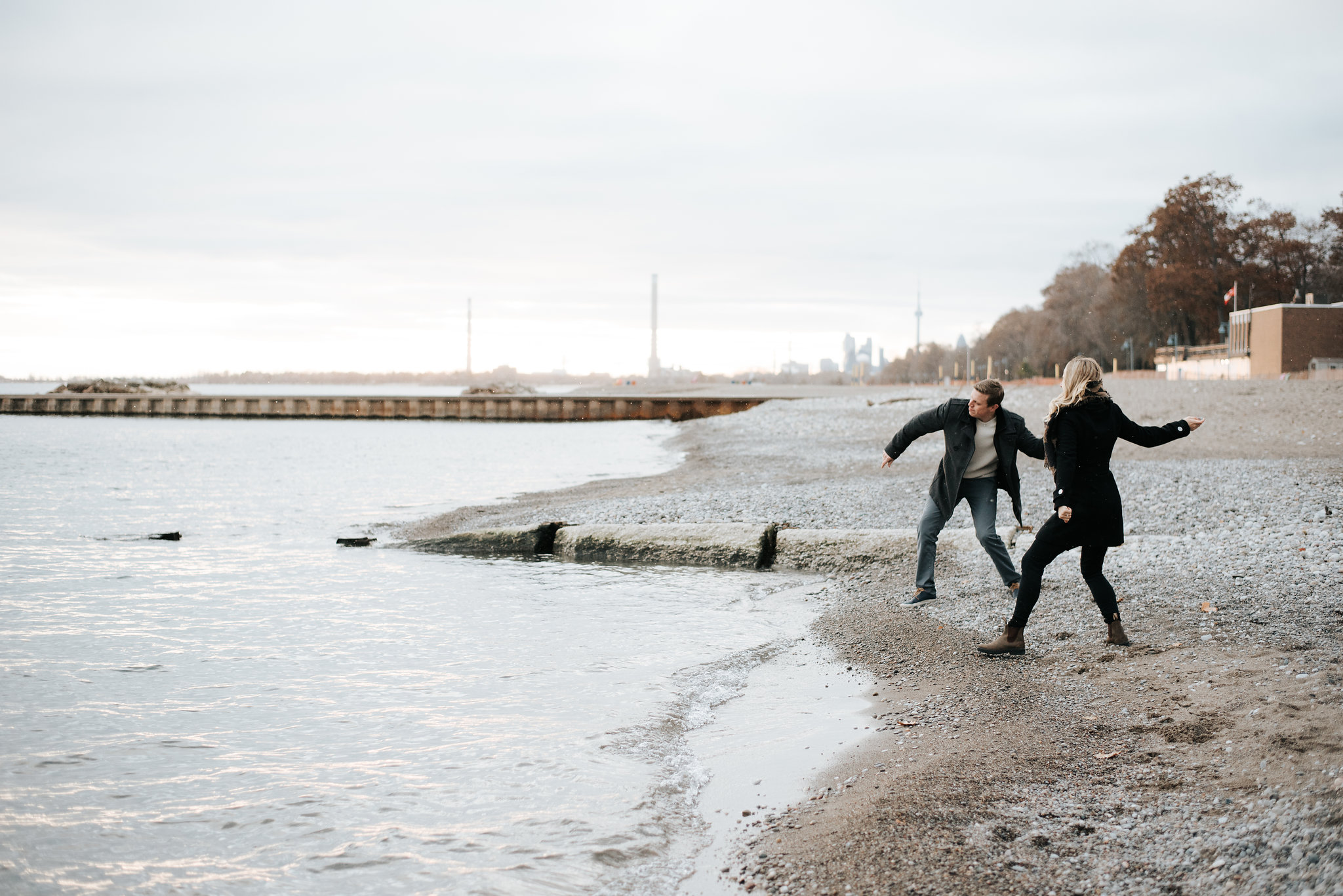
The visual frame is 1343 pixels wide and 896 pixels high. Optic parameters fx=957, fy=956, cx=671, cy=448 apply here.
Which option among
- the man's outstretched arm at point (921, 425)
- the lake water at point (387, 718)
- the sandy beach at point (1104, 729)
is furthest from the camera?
the man's outstretched arm at point (921, 425)

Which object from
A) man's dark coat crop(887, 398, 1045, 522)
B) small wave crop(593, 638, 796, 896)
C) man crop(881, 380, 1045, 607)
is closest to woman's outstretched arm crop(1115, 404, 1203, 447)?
man crop(881, 380, 1045, 607)

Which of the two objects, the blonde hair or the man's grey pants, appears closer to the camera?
the blonde hair

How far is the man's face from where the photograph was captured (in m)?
7.45

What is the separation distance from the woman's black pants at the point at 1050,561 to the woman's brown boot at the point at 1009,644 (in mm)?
57

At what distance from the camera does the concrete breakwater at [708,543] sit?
10.6 metres

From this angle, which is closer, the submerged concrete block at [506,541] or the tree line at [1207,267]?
the submerged concrete block at [506,541]

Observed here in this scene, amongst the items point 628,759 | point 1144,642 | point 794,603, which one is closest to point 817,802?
point 628,759

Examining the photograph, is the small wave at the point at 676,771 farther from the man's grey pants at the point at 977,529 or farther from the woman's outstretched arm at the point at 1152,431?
the woman's outstretched arm at the point at 1152,431

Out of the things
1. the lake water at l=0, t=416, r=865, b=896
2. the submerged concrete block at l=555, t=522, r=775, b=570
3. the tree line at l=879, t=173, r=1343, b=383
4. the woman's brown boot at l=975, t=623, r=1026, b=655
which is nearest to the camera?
the lake water at l=0, t=416, r=865, b=896

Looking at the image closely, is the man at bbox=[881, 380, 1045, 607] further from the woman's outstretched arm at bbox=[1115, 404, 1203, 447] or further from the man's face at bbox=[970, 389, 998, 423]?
the woman's outstretched arm at bbox=[1115, 404, 1203, 447]

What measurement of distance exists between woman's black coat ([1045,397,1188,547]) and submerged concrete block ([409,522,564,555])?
7.73m

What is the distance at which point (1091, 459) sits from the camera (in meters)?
6.02

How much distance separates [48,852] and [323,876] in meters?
1.41

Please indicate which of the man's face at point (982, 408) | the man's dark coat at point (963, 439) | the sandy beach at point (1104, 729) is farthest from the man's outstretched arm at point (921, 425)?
the sandy beach at point (1104, 729)
